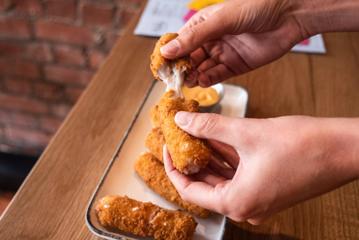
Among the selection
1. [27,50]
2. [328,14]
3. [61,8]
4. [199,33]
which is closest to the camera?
[199,33]

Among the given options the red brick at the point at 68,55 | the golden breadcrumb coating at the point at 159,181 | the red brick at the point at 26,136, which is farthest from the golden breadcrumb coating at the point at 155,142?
the red brick at the point at 26,136

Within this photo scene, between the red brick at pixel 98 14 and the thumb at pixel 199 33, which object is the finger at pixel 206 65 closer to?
the thumb at pixel 199 33

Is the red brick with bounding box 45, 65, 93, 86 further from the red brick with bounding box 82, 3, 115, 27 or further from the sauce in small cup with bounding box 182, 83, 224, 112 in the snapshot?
the sauce in small cup with bounding box 182, 83, 224, 112

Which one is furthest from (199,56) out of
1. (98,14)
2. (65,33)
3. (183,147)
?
(65,33)

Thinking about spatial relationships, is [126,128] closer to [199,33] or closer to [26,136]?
[199,33]

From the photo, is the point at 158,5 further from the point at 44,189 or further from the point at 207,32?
the point at 44,189

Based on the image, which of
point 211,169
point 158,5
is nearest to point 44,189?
point 211,169
